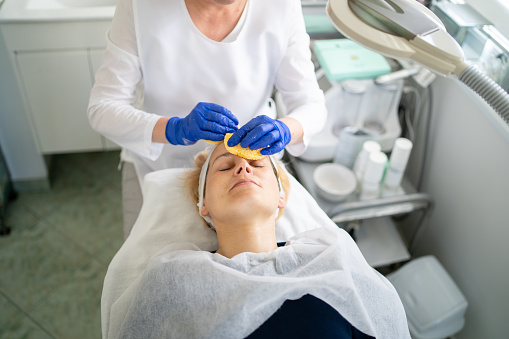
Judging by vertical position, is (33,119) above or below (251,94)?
below

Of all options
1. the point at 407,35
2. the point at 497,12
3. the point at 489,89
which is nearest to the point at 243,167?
the point at 407,35

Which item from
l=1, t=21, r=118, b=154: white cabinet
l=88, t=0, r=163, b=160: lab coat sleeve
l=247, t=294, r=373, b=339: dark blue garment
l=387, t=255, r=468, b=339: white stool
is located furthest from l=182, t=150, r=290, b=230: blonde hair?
l=1, t=21, r=118, b=154: white cabinet

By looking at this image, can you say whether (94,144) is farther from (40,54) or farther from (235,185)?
(235,185)

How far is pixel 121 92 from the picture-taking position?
4.42 feet

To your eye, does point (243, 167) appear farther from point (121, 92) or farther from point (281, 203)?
point (121, 92)

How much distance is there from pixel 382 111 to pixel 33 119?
1650mm

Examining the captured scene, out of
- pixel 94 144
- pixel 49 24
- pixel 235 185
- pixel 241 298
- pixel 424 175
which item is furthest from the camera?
pixel 94 144

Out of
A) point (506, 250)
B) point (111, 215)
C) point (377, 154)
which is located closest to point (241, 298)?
point (377, 154)

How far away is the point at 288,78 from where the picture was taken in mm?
1471

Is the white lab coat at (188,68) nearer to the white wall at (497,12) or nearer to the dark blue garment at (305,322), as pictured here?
the dark blue garment at (305,322)

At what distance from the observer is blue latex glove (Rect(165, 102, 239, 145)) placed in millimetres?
1180

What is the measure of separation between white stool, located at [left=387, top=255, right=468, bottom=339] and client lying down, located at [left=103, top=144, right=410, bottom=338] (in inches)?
20.6

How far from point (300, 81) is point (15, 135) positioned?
1.53 m

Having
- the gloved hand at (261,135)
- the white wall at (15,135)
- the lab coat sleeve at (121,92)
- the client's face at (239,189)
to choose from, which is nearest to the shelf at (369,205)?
the client's face at (239,189)
